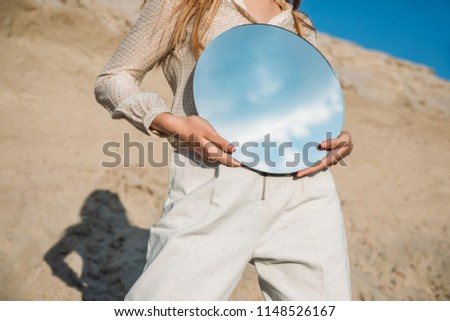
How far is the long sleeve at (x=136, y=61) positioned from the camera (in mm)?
1027

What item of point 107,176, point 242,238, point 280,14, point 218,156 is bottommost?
point 107,176

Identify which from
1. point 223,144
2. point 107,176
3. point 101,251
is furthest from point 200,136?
point 107,176

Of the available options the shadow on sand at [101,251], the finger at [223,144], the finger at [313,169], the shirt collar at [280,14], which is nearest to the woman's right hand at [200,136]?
the finger at [223,144]

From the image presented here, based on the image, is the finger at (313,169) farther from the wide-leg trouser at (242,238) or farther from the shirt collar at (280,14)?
the shirt collar at (280,14)

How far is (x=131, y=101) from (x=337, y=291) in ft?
2.05

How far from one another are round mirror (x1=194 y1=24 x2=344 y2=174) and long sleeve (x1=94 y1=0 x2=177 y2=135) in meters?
0.14

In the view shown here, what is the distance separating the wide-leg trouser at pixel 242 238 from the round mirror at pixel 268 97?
2.4 inches

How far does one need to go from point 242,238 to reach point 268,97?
0.32 meters

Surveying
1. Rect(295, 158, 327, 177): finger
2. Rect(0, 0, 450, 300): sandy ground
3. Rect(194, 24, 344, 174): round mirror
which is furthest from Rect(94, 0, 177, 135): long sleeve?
Rect(0, 0, 450, 300): sandy ground

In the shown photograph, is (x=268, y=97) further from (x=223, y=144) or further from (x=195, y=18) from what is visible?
(x=195, y=18)

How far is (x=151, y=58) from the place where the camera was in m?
1.10

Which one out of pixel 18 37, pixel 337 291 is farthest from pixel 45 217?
pixel 18 37

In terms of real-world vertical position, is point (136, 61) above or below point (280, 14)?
below

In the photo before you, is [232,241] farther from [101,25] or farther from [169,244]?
[101,25]
